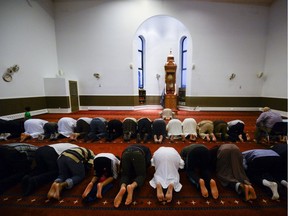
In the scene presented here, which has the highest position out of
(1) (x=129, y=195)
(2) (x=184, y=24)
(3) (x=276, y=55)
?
(2) (x=184, y=24)

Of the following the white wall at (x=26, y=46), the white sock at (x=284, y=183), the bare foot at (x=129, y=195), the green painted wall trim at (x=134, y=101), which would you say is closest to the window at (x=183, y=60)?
the green painted wall trim at (x=134, y=101)

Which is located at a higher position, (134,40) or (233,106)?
(134,40)

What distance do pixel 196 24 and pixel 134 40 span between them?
2.76 metres

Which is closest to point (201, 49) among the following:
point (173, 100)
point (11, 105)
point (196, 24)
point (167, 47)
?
point (196, 24)

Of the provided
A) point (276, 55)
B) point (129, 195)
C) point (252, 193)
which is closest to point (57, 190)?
point (129, 195)

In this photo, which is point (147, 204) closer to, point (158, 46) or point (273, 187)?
point (273, 187)

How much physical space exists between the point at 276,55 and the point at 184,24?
12.9 feet

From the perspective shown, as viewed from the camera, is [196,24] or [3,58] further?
[196,24]

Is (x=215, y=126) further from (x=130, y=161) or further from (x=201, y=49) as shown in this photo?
(x=201, y=49)

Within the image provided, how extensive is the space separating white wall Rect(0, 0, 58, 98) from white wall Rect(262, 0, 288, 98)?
30.7 feet

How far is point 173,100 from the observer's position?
6.71 m

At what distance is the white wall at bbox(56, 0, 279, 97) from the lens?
20.3 ft

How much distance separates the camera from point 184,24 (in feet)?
20.5

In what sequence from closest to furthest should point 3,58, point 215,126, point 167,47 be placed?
point 215,126 → point 3,58 → point 167,47
